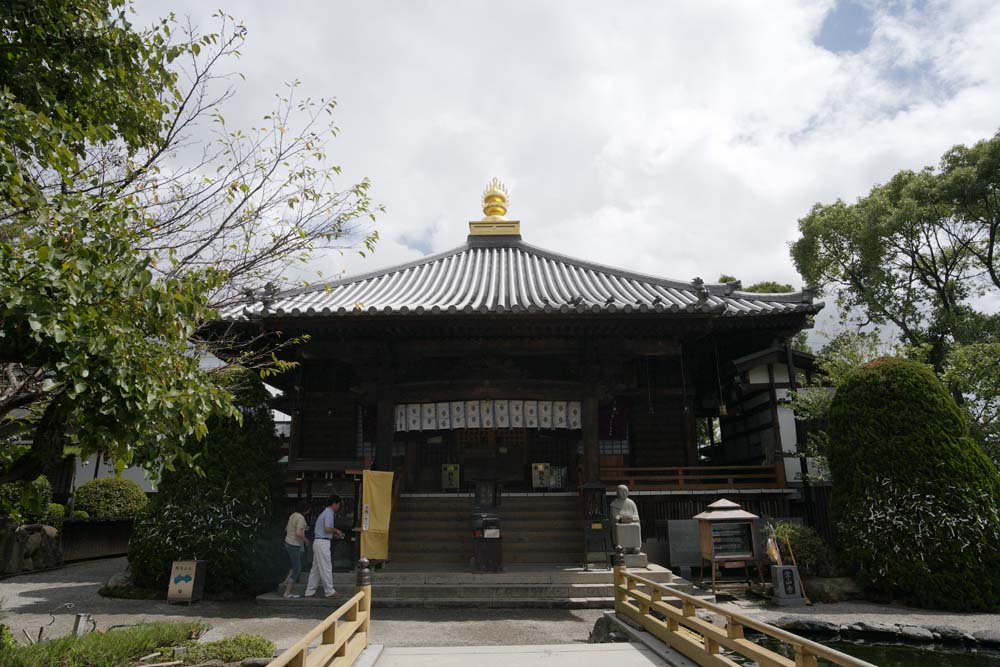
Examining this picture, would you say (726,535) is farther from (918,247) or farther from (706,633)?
(918,247)

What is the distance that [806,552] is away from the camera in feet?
43.6

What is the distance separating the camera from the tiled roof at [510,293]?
13.2m

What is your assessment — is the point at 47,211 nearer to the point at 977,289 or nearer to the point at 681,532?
the point at 681,532

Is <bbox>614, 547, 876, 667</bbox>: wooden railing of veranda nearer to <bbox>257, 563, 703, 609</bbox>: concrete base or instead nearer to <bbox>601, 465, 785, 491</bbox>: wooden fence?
<bbox>257, 563, 703, 609</bbox>: concrete base

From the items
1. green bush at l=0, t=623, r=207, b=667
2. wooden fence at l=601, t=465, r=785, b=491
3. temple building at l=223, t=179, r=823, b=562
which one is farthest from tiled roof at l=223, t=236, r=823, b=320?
green bush at l=0, t=623, r=207, b=667

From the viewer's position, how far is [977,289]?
24.6 meters

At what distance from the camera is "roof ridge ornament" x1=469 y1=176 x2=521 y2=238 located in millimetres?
23250

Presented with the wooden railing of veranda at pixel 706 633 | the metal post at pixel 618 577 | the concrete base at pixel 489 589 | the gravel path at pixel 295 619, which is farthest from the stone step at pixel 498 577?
the metal post at pixel 618 577

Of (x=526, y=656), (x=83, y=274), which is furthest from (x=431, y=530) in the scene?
(x=83, y=274)

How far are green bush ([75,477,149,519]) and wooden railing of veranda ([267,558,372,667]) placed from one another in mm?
15669

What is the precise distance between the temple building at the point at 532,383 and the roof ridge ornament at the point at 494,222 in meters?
3.01

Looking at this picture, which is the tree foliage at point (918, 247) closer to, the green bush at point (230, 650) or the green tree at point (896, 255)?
the green tree at point (896, 255)

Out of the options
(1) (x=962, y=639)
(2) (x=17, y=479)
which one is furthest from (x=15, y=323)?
(1) (x=962, y=639)

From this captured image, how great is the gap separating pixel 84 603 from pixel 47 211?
1071 centimetres
